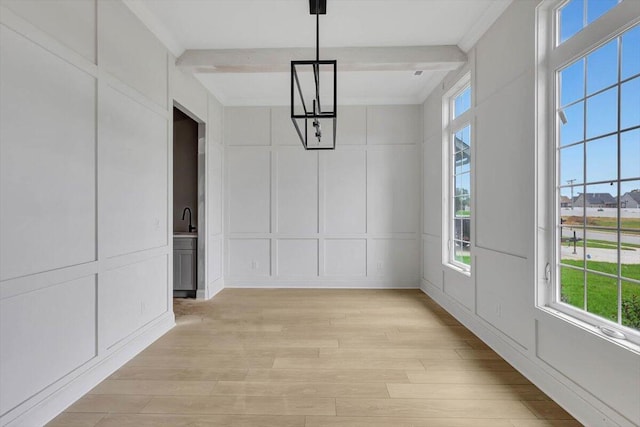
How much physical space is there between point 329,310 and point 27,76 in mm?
3538

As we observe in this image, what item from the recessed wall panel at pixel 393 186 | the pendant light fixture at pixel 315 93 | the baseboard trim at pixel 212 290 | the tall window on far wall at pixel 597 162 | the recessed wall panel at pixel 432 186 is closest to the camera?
the tall window on far wall at pixel 597 162

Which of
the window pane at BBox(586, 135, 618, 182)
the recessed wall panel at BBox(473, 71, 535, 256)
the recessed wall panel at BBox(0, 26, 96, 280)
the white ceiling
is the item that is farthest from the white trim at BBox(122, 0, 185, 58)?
the window pane at BBox(586, 135, 618, 182)

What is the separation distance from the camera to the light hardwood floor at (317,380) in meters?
2.02

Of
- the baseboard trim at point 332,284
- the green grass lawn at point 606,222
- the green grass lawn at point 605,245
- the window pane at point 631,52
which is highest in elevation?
the window pane at point 631,52

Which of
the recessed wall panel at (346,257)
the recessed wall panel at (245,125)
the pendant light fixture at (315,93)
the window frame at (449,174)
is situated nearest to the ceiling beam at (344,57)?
the pendant light fixture at (315,93)

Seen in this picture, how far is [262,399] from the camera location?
2.21 m

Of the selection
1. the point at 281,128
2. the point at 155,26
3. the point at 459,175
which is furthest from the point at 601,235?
the point at 281,128

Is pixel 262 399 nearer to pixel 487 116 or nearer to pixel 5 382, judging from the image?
pixel 5 382

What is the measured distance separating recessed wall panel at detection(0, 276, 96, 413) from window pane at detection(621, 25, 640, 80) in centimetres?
346

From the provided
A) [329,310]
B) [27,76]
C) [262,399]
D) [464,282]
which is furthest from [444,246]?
[27,76]

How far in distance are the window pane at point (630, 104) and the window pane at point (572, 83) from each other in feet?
1.02

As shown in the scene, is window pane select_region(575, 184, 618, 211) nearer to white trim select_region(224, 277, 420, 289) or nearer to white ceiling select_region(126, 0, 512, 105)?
white ceiling select_region(126, 0, 512, 105)

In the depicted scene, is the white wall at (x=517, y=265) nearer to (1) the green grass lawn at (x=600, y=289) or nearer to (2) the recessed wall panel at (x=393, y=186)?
(1) the green grass lawn at (x=600, y=289)

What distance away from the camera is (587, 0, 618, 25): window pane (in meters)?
1.90
